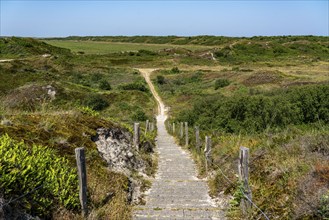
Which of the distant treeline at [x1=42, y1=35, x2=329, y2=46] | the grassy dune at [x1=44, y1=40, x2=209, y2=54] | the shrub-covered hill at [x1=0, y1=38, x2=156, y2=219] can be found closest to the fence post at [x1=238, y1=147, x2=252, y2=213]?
the shrub-covered hill at [x1=0, y1=38, x2=156, y2=219]

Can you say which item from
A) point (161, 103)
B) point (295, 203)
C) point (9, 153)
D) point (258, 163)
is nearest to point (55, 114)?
point (9, 153)

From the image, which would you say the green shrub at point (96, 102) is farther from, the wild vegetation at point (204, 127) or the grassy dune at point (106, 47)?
the grassy dune at point (106, 47)

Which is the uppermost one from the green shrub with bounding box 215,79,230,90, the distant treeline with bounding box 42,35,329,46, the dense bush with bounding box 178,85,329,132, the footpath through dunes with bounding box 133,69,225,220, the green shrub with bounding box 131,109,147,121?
the distant treeline with bounding box 42,35,329,46

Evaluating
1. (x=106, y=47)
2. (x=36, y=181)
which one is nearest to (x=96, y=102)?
(x=36, y=181)

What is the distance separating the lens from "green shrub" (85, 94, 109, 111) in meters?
41.9

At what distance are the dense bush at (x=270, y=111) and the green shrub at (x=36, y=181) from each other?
60.5ft

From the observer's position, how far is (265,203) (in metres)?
7.03

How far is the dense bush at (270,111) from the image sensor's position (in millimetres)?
24828

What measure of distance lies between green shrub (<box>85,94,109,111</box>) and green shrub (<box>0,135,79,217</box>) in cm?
3500

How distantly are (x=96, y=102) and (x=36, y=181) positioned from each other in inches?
1474

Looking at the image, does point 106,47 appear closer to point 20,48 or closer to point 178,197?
point 20,48

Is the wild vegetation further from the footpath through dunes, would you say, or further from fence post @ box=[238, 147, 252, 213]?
the footpath through dunes

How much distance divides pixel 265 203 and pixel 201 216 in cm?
136

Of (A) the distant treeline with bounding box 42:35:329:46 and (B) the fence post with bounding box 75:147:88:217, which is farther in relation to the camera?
(A) the distant treeline with bounding box 42:35:329:46
